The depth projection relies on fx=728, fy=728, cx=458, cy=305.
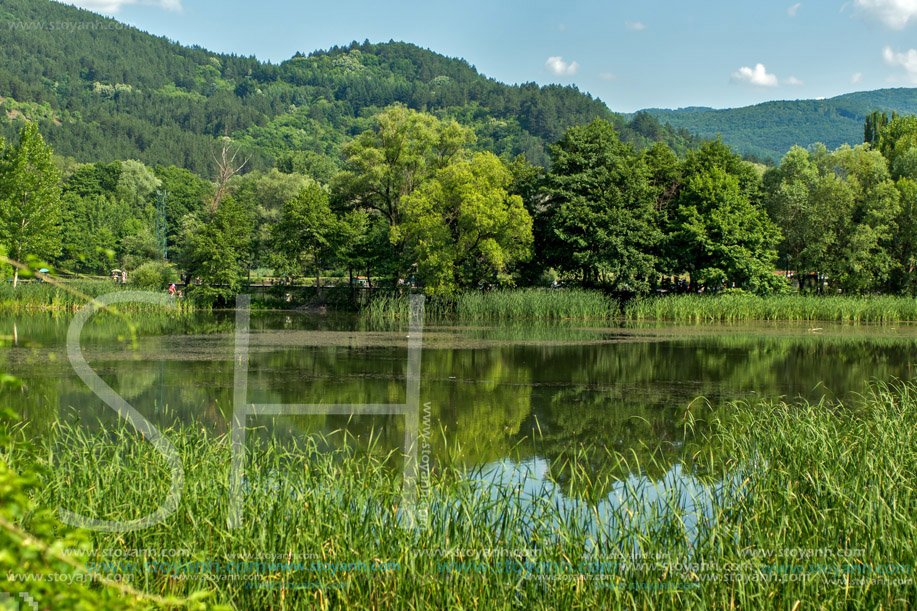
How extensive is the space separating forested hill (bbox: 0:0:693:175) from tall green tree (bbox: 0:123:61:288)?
2028 inches

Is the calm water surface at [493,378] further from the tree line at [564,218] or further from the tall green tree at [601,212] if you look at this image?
the tall green tree at [601,212]

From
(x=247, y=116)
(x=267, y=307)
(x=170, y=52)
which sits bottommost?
(x=267, y=307)

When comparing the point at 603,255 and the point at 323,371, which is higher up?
the point at 603,255

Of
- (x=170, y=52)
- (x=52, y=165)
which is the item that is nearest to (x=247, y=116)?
(x=170, y=52)

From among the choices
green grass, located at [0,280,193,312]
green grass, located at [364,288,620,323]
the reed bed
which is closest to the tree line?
green grass, located at [364,288,620,323]

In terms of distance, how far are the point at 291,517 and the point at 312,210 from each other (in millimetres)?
29571

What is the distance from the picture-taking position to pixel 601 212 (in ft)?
104

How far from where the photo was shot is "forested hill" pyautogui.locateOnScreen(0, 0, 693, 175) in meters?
107

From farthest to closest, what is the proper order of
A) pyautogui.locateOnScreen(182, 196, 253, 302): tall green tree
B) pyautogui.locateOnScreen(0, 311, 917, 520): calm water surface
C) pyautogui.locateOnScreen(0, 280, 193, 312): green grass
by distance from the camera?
pyautogui.locateOnScreen(182, 196, 253, 302): tall green tree, pyautogui.locateOnScreen(0, 280, 193, 312): green grass, pyautogui.locateOnScreen(0, 311, 917, 520): calm water surface

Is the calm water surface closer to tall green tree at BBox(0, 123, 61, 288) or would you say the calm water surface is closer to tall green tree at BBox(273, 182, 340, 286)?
tall green tree at BBox(0, 123, 61, 288)

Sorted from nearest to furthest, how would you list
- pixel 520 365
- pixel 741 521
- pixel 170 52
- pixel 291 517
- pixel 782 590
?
pixel 782 590 < pixel 291 517 < pixel 741 521 < pixel 520 365 < pixel 170 52

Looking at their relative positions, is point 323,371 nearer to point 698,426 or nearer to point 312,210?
point 698,426

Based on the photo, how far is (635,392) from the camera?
1227 centimetres

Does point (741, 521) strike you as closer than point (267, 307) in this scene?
Yes
